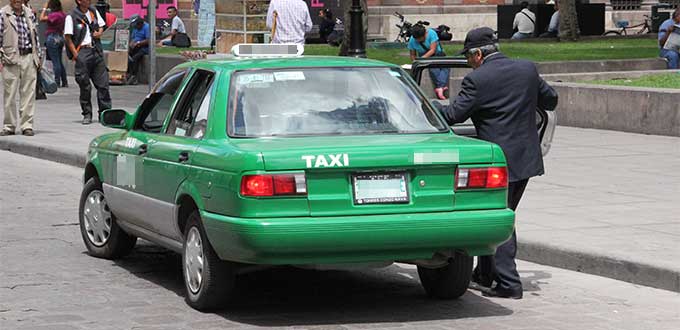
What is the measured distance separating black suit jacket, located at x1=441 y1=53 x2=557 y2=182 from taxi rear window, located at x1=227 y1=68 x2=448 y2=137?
0.27 meters

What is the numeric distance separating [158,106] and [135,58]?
20.8 m

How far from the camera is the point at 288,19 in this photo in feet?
61.6

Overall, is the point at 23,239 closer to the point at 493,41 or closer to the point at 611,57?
the point at 493,41

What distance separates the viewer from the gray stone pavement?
818 cm

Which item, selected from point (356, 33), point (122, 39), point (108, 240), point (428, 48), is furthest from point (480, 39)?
point (122, 39)

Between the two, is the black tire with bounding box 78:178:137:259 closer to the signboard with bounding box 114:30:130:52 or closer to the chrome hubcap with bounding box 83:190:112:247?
the chrome hubcap with bounding box 83:190:112:247

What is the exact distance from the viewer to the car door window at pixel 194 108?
870 cm

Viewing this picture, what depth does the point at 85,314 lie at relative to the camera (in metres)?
8.35

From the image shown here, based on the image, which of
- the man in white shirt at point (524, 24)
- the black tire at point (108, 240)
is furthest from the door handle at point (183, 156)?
the man in white shirt at point (524, 24)

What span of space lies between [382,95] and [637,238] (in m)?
2.72

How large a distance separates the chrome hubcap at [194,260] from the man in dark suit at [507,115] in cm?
175

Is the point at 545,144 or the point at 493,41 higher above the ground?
the point at 493,41

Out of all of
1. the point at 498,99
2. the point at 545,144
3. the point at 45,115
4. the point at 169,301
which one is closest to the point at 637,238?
the point at 545,144

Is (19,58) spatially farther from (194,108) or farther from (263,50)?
(194,108)
